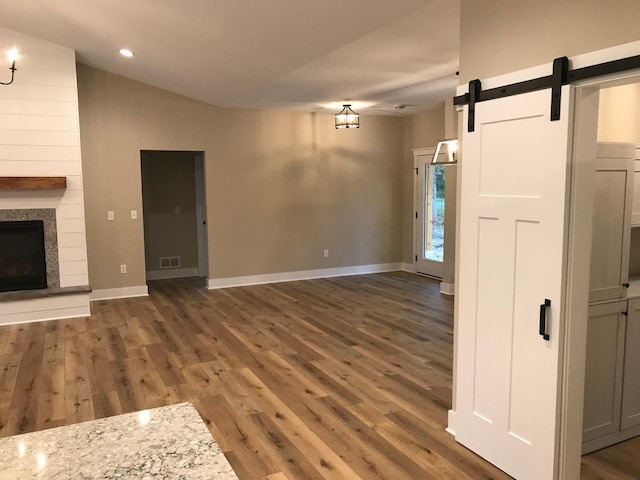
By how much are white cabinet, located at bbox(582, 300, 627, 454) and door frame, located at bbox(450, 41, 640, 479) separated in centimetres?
55

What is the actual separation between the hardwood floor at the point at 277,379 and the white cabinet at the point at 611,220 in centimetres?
103

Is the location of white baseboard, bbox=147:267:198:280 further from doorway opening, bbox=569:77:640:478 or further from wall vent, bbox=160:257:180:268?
doorway opening, bbox=569:77:640:478

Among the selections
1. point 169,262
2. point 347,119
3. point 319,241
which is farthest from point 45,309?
point 347,119

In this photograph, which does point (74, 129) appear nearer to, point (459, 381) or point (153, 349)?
point (153, 349)

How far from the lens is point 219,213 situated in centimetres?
751

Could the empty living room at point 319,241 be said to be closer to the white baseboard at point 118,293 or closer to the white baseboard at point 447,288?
the white baseboard at point 118,293

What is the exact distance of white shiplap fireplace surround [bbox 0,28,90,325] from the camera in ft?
18.2

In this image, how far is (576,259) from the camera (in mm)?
2291

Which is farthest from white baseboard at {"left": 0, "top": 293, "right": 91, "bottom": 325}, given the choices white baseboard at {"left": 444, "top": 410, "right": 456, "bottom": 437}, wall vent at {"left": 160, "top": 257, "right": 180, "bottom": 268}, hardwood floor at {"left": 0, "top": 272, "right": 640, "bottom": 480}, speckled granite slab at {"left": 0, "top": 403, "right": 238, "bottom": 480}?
speckled granite slab at {"left": 0, "top": 403, "right": 238, "bottom": 480}

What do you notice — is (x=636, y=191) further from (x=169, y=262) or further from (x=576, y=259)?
(x=169, y=262)

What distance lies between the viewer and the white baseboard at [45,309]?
562 centimetres

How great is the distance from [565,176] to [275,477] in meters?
2.15

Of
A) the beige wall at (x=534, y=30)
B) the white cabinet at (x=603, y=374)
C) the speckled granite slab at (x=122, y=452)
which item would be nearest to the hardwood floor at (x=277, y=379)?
the white cabinet at (x=603, y=374)

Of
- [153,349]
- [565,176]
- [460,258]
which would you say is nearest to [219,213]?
[153,349]
